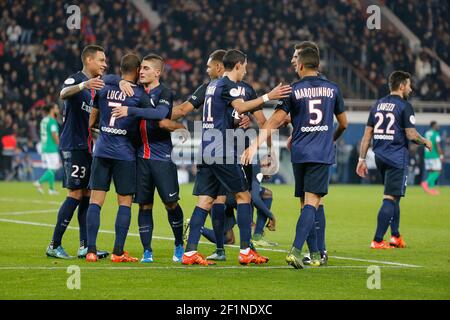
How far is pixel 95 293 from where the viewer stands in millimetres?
8672

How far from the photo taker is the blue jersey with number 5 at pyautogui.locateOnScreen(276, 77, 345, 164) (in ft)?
34.9

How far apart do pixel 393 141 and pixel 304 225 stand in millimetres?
4030

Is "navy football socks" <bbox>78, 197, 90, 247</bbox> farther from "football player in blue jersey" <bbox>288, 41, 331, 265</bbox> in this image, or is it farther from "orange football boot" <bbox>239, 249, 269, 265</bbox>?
"football player in blue jersey" <bbox>288, 41, 331, 265</bbox>

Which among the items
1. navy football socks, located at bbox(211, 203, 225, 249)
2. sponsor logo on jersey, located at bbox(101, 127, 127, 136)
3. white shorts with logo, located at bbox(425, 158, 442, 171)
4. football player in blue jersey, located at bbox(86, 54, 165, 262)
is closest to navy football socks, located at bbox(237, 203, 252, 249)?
navy football socks, located at bbox(211, 203, 225, 249)

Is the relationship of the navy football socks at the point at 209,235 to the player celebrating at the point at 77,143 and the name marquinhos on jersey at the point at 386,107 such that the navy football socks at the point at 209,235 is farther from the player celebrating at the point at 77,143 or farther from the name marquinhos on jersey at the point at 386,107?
the name marquinhos on jersey at the point at 386,107

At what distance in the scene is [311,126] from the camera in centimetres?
1066

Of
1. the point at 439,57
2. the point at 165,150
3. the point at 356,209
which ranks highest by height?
the point at 439,57

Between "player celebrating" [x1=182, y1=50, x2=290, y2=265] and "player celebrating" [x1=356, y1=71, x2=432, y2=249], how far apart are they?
3.41m

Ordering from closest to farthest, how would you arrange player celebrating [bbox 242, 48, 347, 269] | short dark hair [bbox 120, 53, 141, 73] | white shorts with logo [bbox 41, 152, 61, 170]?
player celebrating [bbox 242, 48, 347, 269] → short dark hair [bbox 120, 53, 141, 73] → white shorts with logo [bbox 41, 152, 61, 170]

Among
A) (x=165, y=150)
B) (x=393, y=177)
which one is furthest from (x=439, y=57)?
(x=165, y=150)

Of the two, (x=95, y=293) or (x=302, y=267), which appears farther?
(x=302, y=267)

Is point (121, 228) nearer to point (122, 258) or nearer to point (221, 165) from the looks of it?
point (122, 258)
